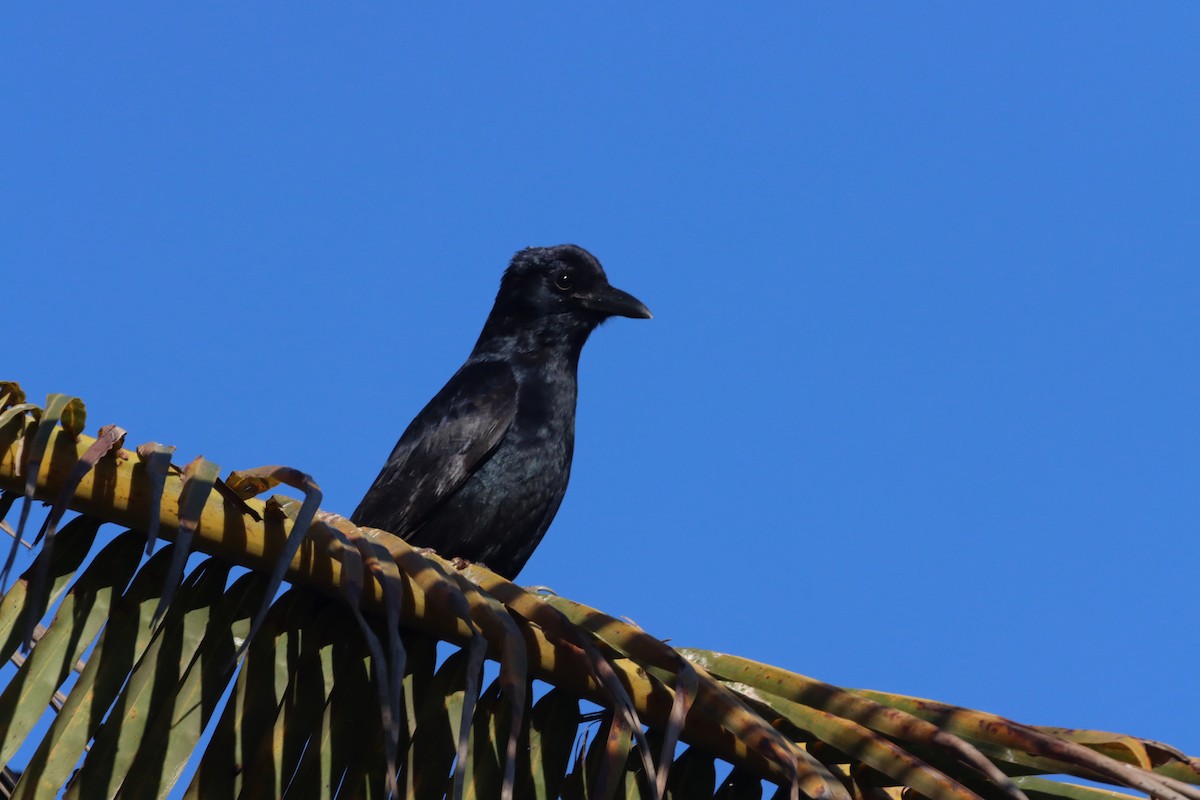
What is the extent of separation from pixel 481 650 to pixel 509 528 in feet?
11.7

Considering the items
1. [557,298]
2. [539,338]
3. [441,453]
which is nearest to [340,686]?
[441,453]

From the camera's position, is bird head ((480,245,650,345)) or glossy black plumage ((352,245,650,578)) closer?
glossy black plumage ((352,245,650,578))

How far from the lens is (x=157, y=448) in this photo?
2129mm

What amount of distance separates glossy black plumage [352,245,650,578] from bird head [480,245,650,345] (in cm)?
5

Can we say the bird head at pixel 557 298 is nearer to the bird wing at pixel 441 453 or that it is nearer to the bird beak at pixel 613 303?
the bird beak at pixel 613 303

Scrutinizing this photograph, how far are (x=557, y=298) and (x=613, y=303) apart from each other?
0.28 m

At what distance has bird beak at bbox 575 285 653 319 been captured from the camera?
21.4 feet

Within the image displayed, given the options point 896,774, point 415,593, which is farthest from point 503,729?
point 896,774

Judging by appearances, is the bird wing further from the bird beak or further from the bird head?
the bird beak

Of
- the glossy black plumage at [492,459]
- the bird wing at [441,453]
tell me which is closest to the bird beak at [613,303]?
the glossy black plumage at [492,459]

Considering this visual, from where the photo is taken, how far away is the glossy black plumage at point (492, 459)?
5566 mm

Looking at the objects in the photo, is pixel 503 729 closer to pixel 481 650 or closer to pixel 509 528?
pixel 481 650

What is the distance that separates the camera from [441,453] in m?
→ 5.61

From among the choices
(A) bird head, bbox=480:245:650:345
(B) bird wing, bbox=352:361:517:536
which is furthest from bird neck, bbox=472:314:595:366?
(B) bird wing, bbox=352:361:517:536
